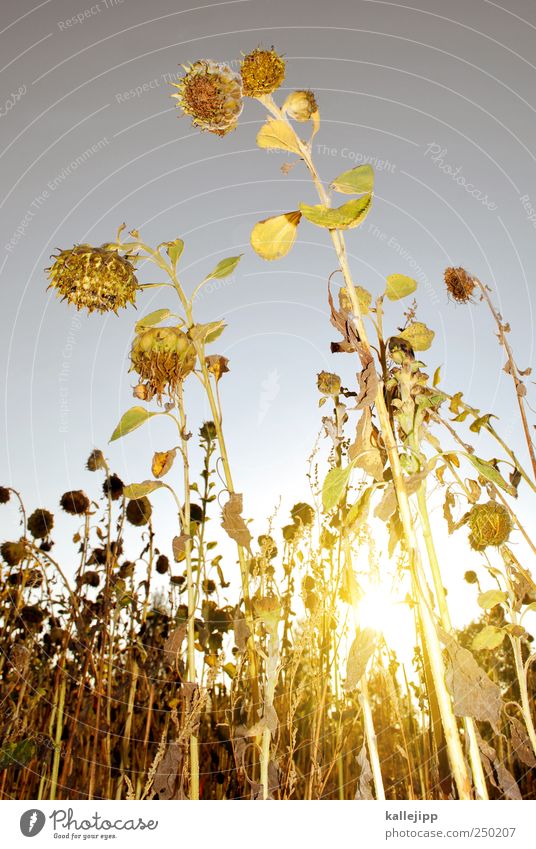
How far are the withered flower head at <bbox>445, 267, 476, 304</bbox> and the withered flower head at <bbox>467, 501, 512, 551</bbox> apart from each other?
61 cm

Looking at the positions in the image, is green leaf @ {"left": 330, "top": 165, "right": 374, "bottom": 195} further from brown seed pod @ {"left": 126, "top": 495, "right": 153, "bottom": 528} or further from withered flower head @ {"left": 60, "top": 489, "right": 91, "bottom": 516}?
withered flower head @ {"left": 60, "top": 489, "right": 91, "bottom": 516}

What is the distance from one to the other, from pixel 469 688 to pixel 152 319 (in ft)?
2.32

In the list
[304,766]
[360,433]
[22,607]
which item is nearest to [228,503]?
[360,433]

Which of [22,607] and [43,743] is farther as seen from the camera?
[22,607]

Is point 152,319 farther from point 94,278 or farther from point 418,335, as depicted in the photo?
point 418,335

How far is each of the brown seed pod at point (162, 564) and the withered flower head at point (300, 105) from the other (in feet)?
5.33

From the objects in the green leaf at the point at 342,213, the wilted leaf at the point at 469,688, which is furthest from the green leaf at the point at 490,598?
the green leaf at the point at 342,213

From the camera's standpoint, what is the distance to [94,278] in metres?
0.94

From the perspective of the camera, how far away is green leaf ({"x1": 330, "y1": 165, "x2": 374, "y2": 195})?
62cm

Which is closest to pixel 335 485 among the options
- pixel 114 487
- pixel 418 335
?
pixel 418 335

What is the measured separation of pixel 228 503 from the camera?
85 cm

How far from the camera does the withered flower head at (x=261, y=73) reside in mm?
743

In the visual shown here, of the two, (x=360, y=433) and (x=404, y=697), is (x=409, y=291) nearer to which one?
(x=360, y=433)
